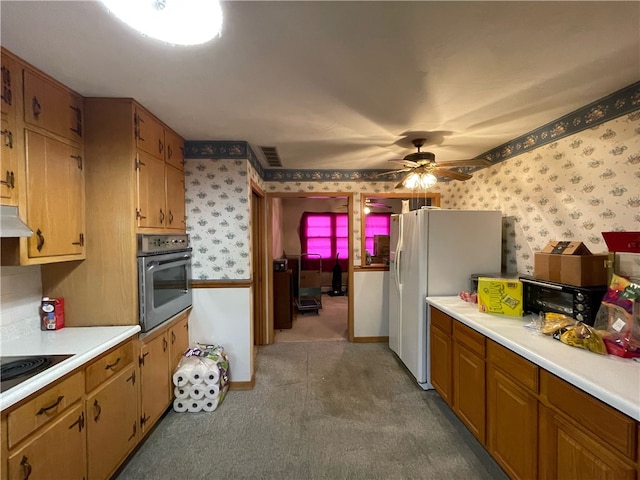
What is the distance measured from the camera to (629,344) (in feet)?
4.09

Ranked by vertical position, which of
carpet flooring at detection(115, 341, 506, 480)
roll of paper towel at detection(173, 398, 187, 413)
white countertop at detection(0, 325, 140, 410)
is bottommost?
carpet flooring at detection(115, 341, 506, 480)

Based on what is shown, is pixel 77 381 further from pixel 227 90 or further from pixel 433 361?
pixel 433 361

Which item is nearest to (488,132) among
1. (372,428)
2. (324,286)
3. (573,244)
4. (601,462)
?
(573,244)

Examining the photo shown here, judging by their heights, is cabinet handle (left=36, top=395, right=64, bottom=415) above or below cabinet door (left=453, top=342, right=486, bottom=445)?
above

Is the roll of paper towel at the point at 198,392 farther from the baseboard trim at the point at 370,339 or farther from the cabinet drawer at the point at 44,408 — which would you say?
the baseboard trim at the point at 370,339

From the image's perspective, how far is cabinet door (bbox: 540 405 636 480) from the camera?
1.00 metres

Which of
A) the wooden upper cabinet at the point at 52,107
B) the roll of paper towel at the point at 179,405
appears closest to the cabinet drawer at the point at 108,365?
the roll of paper towel at the point at 179,405

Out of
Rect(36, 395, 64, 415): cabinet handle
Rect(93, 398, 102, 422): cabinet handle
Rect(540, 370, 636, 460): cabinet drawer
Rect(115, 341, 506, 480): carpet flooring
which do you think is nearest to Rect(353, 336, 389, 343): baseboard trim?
Rect(115, 341, 506, 480): carpet flooring

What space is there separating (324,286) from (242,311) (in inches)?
178

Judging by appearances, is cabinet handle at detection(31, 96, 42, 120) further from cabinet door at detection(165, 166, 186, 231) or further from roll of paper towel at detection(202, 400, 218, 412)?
roll of paper towel at detection(202, 400, 218, 412)

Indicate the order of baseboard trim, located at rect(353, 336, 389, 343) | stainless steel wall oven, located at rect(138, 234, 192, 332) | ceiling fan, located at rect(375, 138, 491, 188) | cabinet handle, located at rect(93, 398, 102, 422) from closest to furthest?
cabinet handle, located at rect(93, 398, 102, 422) < stainless steel wall oven, located at rect(138, 234, 192, 332) < ceiling fan, located at rect(375, 138, 491, 188) < baseboard trim, located at rect(353, 336, 389, 343)

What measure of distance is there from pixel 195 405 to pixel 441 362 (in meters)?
2.04

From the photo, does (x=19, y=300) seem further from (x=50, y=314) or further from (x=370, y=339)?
(x=370, y=339)

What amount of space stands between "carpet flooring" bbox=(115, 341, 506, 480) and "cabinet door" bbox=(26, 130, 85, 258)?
142 cm
